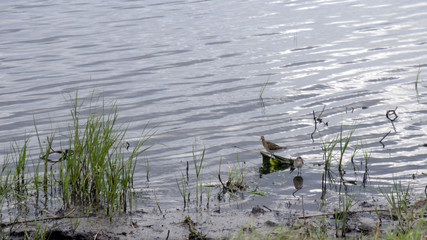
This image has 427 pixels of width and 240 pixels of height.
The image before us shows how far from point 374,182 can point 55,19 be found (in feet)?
45.1

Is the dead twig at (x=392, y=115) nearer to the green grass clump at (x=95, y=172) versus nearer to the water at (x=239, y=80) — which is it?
the water at (x=239, y=80)

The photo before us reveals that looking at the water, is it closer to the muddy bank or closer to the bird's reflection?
the bird's reflection

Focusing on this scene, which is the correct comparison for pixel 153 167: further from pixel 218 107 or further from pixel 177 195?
pixel 218 107

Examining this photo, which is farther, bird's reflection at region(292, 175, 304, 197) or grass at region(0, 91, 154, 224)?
bird's reflection at region(292, 175, 304, 197)

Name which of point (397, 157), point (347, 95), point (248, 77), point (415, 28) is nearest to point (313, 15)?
point (415, 28)

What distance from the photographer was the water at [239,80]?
6980 mm

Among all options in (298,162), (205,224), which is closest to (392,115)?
(298,162)

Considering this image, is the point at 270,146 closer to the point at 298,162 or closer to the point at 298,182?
the point at 298,162

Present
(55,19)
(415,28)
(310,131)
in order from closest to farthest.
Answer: (310,131) → (415,28) → (55,19)

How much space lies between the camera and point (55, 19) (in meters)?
17.8

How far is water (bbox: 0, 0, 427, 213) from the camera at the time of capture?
6980 millimetres

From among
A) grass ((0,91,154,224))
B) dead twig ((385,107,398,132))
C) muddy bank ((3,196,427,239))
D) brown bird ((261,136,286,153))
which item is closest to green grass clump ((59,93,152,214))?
grass ((0,91,154,224))

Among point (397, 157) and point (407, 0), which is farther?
point (407, 0)

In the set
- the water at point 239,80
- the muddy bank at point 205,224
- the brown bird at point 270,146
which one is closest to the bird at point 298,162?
the water at point 239,80
